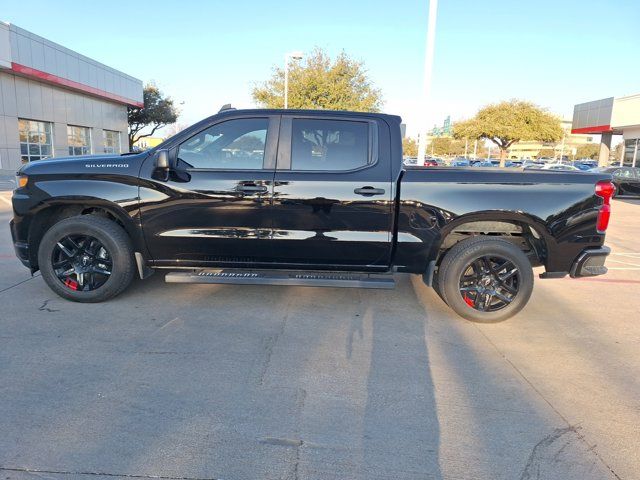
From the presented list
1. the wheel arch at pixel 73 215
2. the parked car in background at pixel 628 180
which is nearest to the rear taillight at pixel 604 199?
the wheel arch at pixel 73 215

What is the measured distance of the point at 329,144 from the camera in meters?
4.58

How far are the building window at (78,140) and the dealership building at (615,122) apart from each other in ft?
110

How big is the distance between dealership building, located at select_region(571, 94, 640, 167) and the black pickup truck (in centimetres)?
2833

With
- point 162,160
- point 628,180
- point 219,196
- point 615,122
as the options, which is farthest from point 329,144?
point 615,122

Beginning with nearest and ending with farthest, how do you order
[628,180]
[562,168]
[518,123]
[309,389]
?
[309,389], [628,180], [562,168], [518,123]

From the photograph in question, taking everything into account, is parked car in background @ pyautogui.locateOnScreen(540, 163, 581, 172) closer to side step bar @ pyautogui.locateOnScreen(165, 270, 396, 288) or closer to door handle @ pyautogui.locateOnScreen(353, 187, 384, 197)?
door handle @ pyautogui.locateOnScreen(353, 187, 384, 197)

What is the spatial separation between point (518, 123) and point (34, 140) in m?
29.2

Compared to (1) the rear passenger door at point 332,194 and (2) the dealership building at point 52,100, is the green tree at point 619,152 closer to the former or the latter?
(1) the rear passenger door at point 332,194

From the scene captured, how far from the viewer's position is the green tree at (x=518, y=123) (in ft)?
101

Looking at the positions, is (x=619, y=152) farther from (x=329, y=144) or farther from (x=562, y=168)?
(x=329, y=144)

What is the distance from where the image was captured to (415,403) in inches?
122

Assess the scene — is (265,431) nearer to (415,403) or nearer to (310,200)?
(415,403)

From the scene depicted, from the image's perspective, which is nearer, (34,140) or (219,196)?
(219,196)

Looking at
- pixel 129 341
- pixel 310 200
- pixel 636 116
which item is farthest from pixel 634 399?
pixel 636 116
